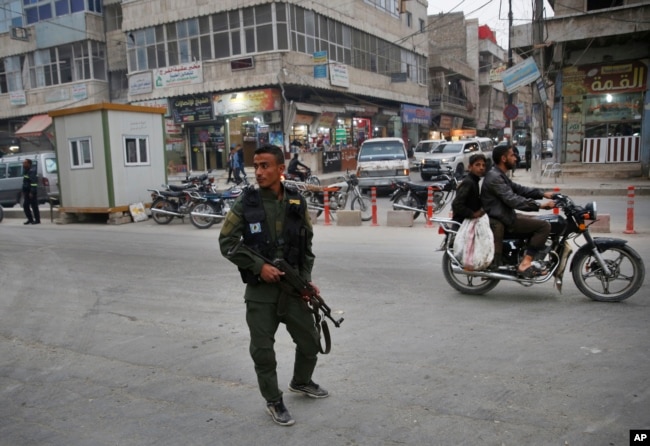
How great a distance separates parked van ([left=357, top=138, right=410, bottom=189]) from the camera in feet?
56.5

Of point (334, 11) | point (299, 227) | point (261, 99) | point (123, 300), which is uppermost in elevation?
point (334, 11)

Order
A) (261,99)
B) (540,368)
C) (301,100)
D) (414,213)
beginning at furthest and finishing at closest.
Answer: (301,100)
(261,99)
(414,213)
(540,368)

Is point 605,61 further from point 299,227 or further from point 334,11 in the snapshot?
point 299,227

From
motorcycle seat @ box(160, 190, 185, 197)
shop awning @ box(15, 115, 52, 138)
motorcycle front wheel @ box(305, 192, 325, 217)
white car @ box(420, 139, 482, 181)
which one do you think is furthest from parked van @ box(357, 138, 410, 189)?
shop awning @ box(15, 115, 52, 138)

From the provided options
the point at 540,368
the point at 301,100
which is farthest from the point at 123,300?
the point at 301,100

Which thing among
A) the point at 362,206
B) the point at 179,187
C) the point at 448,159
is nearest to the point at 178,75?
the point at 448,159

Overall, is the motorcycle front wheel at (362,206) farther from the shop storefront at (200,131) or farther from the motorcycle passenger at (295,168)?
the shop storefront at (200,131)

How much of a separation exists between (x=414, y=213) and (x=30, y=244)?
8375 mm

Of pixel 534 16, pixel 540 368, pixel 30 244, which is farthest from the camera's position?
pixel 534 16

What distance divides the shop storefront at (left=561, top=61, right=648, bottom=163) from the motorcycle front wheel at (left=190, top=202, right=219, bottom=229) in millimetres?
15005

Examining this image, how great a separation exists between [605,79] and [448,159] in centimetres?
667

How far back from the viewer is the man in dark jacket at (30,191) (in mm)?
14281

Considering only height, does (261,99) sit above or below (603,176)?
above

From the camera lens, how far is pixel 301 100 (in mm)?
27016
